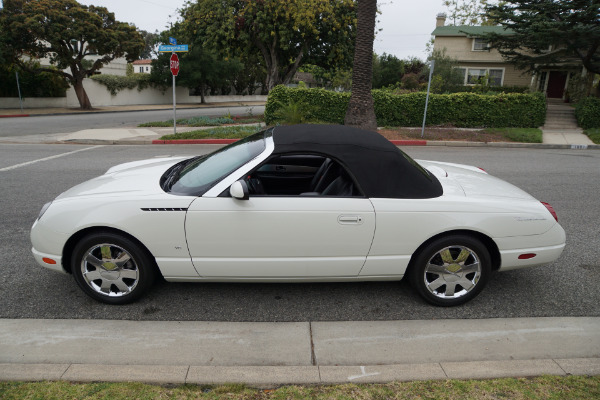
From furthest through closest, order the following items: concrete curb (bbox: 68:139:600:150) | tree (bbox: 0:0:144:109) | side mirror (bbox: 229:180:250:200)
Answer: tree (bbox: 0:0:144:109), concrete curb (bbox: 68:139:600:150), side mirror (bbox: 229:180:250:200)

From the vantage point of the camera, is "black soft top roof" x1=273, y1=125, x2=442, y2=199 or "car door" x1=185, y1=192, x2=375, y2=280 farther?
"black soft top roof" x1=273, y1=125, x2=442, y2=199

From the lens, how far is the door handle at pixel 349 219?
3.33 m

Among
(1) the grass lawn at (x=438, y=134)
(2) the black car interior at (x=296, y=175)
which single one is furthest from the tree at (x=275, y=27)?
(2) the black car interior at (x=296, y=175)

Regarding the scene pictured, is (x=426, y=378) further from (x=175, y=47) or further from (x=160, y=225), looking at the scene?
(x=175, y=47)

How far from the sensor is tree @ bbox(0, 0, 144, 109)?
2597cm

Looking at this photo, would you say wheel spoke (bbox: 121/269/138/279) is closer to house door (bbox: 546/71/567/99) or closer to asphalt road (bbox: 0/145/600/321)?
asphalt road (bbox: 0/145/600/321)

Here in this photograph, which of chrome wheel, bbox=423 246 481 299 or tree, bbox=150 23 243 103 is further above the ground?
tree, bbox=150 23 243 103

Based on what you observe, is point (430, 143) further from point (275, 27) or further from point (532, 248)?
point (532, 248)

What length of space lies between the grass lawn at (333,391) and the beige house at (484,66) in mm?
30343

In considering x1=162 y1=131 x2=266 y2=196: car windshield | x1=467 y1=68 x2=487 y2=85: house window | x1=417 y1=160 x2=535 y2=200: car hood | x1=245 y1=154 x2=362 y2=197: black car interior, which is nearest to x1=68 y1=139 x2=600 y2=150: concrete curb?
x1=245 y1=154 x2=362 y2=197: black car interior

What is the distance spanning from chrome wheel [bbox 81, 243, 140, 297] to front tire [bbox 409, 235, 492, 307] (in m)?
2.33

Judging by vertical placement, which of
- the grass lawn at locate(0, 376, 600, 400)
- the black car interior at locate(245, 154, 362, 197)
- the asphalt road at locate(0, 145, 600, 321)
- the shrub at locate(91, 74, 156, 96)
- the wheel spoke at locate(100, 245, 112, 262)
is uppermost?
the shrub at locate(91, 74, 156, 96)

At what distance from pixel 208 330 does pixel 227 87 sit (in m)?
53.7

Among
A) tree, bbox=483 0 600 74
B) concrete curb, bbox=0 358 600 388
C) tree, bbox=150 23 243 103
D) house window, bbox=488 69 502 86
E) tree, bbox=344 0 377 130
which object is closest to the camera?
concrete curb, bbox=0 358 600 388
